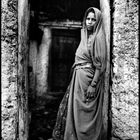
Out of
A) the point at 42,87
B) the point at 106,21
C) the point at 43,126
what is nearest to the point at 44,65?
the point at 42,87

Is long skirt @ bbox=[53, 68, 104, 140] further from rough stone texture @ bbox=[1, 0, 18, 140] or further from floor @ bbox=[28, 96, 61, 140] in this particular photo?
floor @ bbox=[28, 96, 61, 140]

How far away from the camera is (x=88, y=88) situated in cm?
289

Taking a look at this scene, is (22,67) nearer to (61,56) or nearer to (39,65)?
(39,65)

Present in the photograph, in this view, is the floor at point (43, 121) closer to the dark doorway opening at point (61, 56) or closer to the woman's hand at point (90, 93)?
the dark doorway opening at point (61, 56)

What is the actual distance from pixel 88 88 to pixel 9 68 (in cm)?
119

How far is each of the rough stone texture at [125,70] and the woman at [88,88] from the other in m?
0.25

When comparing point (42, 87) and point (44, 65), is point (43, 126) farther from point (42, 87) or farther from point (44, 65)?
point (44, 65)

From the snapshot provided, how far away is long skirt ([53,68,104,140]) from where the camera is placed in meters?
2.88

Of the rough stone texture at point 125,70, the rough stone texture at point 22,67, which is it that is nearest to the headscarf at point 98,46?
the rough stone texture at point 125,70

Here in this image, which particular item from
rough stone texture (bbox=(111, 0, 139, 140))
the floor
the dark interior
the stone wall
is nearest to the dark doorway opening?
the dark interior

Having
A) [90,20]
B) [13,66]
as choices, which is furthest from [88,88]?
[13,66]

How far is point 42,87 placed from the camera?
4.79m

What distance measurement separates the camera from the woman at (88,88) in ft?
9.45

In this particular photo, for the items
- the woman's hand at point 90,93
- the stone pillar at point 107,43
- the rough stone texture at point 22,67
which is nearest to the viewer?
the woman's hand at point 90,93
